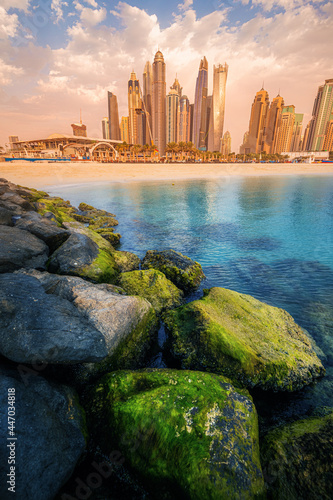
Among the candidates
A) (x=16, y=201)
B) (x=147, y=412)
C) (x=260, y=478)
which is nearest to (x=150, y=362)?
(x=147, y=412)

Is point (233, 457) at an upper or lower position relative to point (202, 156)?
lower

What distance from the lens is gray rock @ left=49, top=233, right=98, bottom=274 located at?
7770mm

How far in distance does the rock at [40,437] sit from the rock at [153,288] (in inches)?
154

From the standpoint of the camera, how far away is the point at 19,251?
726cm

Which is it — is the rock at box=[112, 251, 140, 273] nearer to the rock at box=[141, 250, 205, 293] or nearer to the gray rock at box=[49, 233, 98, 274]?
the rock at box=[141, 250, 205, 293]

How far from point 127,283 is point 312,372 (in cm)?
551

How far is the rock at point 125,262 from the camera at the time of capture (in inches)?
408

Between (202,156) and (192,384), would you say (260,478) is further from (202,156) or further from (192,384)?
(202,156)

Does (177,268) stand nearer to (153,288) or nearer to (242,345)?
(153,288)

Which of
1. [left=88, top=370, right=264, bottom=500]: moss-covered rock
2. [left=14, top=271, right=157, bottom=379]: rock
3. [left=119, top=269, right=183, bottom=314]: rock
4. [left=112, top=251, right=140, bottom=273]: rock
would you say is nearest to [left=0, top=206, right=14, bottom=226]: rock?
[left=112, top=251, right=140, bottom=273]: rock

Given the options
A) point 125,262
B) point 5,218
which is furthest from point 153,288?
point 5,218

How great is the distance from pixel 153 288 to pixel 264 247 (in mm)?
10502

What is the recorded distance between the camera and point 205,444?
3.12 m

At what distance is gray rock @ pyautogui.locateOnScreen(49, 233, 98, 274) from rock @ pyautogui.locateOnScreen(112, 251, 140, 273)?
1.59 metres
